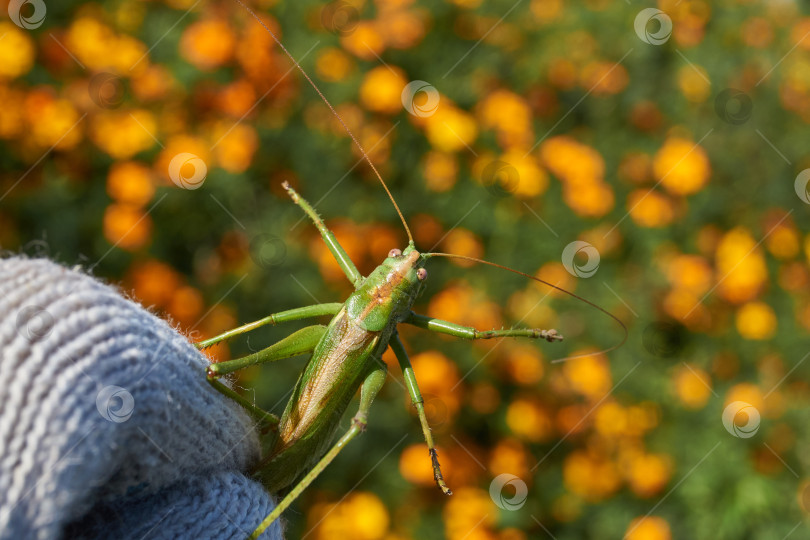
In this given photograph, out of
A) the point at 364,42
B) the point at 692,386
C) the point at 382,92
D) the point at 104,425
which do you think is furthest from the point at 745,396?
the point at 104,425

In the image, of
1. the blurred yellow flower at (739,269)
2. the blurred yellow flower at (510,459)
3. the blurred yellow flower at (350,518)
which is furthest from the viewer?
the blurred yellow flower at (739,269)

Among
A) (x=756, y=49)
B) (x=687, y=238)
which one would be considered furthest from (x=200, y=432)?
(x=756, y=49)

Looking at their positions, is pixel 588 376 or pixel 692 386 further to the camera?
pixel 692 386

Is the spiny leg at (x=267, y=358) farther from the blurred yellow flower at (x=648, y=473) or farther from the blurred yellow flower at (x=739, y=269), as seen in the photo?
the blurred yellow flower at (x=739, y=269)

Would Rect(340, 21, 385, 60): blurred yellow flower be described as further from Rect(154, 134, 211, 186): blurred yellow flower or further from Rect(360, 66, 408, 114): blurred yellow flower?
Rect(154, 134, 211, 186): blurred yellow flower

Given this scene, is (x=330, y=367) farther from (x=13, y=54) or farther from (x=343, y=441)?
(x=13, y=54)

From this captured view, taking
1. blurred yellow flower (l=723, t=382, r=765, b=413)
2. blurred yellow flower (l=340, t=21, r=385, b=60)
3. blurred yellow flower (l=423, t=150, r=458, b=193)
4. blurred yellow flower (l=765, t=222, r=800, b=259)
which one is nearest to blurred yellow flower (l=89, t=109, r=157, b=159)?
blurred yellow flower (l=340, t=21, r=385, b=60)

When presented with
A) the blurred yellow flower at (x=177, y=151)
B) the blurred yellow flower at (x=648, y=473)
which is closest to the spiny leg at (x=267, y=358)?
the blurred yellow flower at (x=177, y=151)
